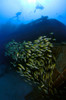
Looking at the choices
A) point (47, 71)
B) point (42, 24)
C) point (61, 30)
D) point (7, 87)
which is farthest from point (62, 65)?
point (42, 24)

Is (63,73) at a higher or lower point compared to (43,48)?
lower

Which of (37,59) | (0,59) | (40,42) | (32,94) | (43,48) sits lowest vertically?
(32,94)

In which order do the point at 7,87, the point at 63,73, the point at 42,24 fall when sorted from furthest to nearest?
1. the point at 42,24
2. the point at 7,87
3. the point at 63,73

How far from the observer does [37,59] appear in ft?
12.7

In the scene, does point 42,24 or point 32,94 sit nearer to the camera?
point 32,94

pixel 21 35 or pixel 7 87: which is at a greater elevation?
pixel 21 35

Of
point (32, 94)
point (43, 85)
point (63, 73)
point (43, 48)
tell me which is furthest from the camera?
point (32, 94)

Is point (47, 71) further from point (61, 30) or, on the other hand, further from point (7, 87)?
point (61, 30)

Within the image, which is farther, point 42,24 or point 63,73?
point 42,24

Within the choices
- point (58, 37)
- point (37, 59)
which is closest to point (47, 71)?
point (37, 59)

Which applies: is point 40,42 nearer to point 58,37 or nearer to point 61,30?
point 58,37

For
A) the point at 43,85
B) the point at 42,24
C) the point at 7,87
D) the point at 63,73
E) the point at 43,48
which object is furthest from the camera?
the point at 42,24

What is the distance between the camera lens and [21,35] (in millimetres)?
10508

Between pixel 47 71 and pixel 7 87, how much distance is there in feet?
11.7
